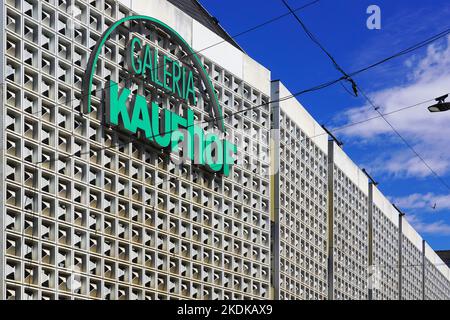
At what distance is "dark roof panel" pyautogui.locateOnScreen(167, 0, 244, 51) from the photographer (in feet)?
159

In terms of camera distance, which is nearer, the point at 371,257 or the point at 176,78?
the point at 176,78

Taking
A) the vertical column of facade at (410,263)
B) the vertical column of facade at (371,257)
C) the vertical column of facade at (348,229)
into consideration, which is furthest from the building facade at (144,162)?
the vertical column of facade at (410,263)

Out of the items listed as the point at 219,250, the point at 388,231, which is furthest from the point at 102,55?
the point at 388,231

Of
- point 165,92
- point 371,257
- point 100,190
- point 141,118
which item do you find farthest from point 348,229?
point 100,190

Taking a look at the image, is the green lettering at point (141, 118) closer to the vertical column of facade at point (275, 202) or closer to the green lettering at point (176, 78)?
the green lettering at point (176, 78)

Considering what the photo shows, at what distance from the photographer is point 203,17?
5066cm

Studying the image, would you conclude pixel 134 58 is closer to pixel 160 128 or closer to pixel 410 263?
pixel 160 128

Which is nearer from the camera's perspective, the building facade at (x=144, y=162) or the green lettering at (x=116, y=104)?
the building facade at (x=144, y=162)

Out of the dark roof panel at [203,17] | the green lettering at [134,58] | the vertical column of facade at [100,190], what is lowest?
the vertical column of facade at [100,190]

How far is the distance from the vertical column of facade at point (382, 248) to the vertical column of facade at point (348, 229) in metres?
1.86

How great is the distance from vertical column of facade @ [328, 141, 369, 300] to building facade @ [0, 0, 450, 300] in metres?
4.79

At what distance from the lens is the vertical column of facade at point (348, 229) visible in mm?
61969

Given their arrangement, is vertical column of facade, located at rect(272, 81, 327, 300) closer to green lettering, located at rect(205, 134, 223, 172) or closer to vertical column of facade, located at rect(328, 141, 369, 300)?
vertical column of facade, located at rect(328, 141, 369, 300)

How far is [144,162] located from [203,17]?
1537 centimetres
